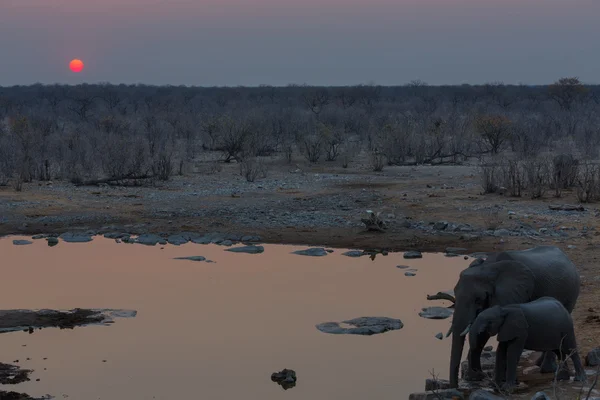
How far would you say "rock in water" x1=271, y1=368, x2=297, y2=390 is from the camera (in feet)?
29.5

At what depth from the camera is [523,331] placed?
7852mm

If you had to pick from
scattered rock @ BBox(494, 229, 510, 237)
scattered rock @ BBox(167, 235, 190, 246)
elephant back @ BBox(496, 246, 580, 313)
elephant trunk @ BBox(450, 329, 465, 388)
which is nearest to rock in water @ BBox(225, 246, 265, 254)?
scattered rock @ BBox(167, 235, 190, 246)

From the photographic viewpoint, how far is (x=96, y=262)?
15.3 m

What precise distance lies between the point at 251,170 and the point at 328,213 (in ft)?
22.6

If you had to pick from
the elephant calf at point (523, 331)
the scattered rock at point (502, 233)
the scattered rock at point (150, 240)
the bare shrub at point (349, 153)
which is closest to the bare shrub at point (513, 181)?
the scattered rock at point (502, 233)

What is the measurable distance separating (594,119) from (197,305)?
3607 centimetres

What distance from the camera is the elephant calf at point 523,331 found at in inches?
310

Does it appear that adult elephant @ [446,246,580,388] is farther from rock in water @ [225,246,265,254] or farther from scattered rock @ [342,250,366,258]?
rock in water @ [225,246,265,254]

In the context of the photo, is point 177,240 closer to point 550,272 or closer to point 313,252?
point 313,252

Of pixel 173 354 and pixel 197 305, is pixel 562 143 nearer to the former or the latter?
pixel 197 305

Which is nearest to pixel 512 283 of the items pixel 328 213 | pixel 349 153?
pixel 328 213

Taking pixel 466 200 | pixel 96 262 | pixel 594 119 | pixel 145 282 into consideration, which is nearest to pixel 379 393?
pixel 145 282

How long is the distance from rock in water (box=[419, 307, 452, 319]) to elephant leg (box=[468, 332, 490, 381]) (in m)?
3.13

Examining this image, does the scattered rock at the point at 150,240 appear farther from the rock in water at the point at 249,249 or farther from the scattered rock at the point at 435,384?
the scattered rock at the point at 435,384
